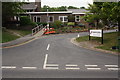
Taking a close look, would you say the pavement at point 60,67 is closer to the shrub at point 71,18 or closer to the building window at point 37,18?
the shrub at point 71,18

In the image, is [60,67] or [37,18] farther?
[37,18]

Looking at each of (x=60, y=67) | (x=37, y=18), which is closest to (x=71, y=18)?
(x=37, y=18)

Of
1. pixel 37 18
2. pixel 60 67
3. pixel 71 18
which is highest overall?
pixel 37 18

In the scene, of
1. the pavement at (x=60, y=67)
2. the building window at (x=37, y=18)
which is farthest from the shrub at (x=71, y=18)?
the pavement at (x=60, y=67)

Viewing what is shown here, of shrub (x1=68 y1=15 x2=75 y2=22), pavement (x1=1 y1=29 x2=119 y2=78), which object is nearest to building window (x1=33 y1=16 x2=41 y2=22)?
shrub (x1=68 y1=15 x2=75 y2=22)

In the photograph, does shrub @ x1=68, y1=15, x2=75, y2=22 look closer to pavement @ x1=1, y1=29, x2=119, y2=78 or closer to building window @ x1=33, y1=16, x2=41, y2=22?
building window @ x1=33, y1=16, x2=41, y2=22

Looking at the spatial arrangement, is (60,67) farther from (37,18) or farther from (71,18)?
(37,18)

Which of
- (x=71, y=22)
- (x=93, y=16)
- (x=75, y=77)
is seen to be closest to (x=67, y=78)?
(x=75, y=77)

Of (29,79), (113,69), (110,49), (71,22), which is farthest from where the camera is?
(71,22)

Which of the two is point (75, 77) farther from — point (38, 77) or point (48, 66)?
point (48, 66)

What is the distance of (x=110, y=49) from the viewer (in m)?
15.1

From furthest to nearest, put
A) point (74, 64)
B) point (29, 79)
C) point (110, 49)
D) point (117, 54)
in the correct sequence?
point (110, 49) < point (117, 54) < point (74, 64) < point (29, 79)

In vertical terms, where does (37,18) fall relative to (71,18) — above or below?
above

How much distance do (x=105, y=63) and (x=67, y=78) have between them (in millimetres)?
3939
